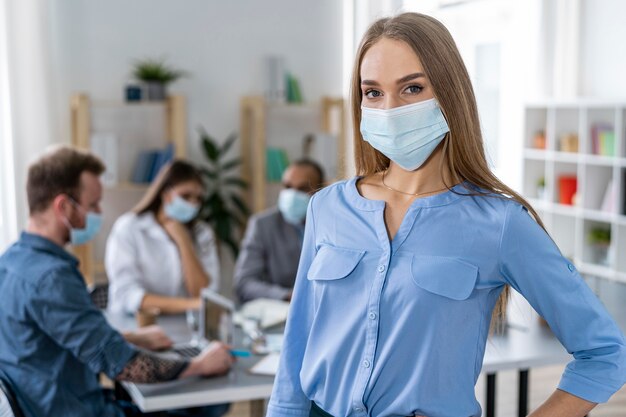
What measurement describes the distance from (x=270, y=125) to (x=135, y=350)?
3522 mm

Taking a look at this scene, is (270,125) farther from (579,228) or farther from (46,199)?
(46,199)

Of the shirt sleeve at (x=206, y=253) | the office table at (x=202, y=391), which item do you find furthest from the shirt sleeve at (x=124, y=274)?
the office table at (x=202, y=391)

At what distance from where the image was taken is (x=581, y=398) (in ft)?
4.27

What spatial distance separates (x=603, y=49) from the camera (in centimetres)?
615

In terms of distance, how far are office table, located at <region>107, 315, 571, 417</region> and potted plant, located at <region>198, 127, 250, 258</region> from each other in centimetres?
208

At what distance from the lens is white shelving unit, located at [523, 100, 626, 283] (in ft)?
18.5

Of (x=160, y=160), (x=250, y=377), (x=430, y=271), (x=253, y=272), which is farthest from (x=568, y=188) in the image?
(x=430, y=271)

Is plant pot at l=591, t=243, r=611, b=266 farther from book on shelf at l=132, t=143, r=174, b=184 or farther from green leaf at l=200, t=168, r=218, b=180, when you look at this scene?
book on shelf at l=132, t=143, r=174, b=184

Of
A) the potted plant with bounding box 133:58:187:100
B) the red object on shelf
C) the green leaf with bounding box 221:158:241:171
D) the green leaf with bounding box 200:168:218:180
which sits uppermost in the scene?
the potted plant with bounding box 133:58:187:100

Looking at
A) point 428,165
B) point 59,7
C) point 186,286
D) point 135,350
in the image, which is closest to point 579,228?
point 186,286

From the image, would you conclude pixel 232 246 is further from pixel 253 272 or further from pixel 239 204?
pixel 253 272

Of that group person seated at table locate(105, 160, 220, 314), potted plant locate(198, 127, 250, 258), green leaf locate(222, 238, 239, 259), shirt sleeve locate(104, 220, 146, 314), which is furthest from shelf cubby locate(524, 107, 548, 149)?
shirt sleeve locate(104, 220, 146, 314)

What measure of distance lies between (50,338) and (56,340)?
45 millimetres

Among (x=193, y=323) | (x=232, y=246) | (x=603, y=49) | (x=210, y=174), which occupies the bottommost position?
(x=232, y=246)
